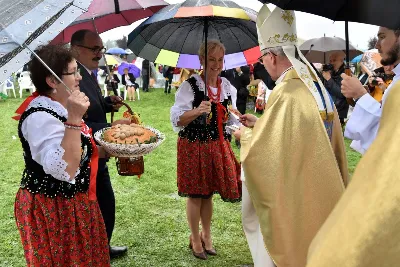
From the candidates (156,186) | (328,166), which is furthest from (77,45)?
(156,186)

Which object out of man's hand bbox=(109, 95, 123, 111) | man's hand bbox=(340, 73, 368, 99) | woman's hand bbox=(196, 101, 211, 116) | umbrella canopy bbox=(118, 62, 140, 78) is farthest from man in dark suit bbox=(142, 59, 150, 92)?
man's hand bbox=(340, 73, 368, 99)

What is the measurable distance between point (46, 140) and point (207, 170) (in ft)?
5.66

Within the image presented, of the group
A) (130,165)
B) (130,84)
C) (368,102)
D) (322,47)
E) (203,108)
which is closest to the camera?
(368,102)

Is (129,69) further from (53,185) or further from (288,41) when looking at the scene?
(53,185)

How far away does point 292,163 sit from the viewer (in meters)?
2.39

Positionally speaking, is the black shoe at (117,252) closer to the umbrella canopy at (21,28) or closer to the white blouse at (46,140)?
the white blouse at (46,140)

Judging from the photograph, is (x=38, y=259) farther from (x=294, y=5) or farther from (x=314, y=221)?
(x=294, y=5)

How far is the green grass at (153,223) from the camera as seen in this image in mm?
3740

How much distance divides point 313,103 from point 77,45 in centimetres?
185

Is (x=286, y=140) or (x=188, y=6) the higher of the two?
(x=188, y=6)

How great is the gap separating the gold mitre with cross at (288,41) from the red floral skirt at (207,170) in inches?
47.6

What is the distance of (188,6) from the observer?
10.4 ft

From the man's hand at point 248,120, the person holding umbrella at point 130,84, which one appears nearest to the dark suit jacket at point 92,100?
the man's hand at point 248,120

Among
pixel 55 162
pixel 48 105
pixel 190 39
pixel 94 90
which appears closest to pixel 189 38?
pixel 190 39
